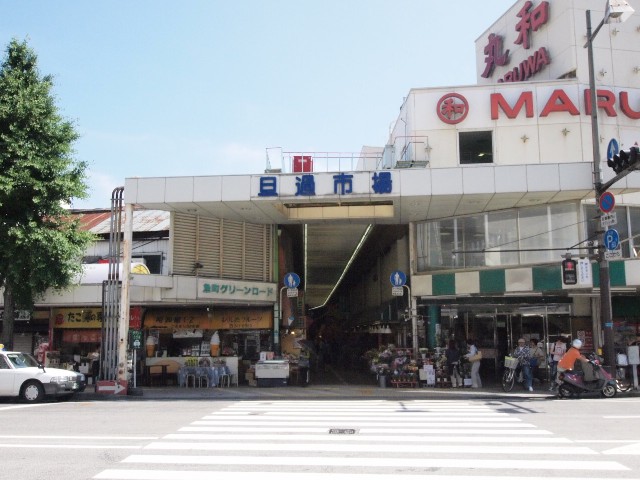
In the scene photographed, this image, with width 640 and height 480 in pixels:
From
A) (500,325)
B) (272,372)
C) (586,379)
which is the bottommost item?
(272,372)

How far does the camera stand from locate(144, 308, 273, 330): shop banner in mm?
24297

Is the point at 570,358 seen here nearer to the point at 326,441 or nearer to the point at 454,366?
the point at 454,366

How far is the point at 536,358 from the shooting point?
68.7 feet

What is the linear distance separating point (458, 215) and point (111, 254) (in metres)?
13.0

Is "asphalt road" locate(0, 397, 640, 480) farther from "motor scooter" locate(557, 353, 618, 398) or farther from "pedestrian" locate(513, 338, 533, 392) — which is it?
"pedestrian" locate(513, 338, 533, 392)

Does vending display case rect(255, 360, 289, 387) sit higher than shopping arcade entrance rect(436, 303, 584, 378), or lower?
lower

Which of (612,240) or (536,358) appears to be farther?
(536,358)

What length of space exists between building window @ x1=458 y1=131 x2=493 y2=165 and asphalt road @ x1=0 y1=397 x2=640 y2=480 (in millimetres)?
12442

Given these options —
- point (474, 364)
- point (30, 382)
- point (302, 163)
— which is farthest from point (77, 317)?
point (474, 364)

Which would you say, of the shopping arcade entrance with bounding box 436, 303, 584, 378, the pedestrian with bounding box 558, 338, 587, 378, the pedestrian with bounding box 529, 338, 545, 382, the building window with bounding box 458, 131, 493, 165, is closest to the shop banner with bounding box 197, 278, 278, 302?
the shopping arcade entrance with bounding box 436, 303, 584, 378

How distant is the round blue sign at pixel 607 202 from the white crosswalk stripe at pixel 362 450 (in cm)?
803

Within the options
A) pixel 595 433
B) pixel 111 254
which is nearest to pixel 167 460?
pixel 595 433

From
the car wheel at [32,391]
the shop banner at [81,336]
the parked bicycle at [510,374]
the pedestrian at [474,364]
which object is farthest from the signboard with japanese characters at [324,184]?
the shop banner at [81,336]

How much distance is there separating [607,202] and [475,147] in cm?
838
